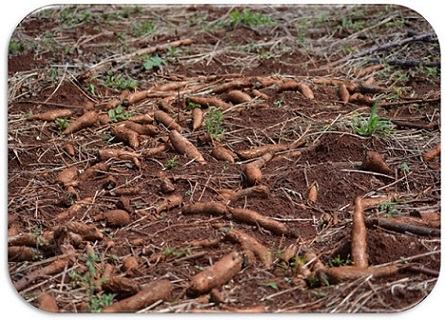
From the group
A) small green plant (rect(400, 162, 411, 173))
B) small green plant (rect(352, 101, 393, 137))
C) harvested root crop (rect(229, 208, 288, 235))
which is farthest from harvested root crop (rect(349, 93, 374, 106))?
harvested root crop (rect(229, 208, 288, 235))

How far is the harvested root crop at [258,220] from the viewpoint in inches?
127

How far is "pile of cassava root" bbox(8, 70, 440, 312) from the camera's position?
2877 mm

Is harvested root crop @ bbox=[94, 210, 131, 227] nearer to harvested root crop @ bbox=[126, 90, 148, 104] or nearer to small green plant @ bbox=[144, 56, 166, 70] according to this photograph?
harvested root crop @ bbox=[126, 90, 148, 104]

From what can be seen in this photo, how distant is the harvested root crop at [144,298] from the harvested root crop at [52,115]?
1.79 meters

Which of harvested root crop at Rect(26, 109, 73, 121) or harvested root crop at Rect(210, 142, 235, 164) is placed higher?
harvested root crop at Rect(26, 109, 73, 121)

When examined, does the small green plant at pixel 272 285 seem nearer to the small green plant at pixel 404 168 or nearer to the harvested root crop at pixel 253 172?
the harvested root crop at pixel 253 172

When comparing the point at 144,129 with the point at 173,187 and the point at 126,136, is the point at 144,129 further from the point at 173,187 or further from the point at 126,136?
the point at 173,187

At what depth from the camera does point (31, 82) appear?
4.77 meters

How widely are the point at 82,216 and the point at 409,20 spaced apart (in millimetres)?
3121

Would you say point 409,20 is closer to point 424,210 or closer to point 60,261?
point 424,210

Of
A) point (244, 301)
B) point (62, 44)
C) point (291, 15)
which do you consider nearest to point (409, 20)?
point (291, 15)

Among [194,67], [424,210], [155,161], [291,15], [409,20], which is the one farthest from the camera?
[291,15]

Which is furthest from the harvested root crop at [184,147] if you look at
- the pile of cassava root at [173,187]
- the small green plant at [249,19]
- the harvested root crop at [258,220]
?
the small green plant at [249,19]

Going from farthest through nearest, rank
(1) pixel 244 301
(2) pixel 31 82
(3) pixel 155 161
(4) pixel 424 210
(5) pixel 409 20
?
(5) pixel 409 20
(2) pixel 31 82
(3) pixel 155 161
(4) pixel 424 210
(1) pixel 244 301
